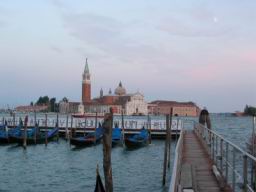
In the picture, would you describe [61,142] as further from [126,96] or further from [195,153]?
[126,96]

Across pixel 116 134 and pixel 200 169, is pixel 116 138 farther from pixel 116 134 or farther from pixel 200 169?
pixel 200 169

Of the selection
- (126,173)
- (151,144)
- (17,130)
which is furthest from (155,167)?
(17,130)

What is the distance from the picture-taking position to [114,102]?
182375 mm

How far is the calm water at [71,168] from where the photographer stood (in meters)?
20.8

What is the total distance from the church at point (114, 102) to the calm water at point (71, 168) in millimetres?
122147

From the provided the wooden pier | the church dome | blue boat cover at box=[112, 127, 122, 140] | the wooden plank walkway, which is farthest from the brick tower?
the wooden pier

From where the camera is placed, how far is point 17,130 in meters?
44.1

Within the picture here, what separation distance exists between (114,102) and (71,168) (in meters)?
155

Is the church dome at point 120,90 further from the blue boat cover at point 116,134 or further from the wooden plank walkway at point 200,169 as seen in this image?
the wooden plank walkway at point 200,169

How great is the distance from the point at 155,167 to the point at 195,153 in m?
11.3

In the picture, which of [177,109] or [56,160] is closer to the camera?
[56,160]

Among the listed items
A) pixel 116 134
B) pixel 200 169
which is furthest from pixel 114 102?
pixel 200 169

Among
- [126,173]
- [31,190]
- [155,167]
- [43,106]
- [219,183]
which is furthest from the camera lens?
[43,106]

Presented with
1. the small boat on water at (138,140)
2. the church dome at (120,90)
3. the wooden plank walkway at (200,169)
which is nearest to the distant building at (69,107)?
the church dome at (120,90)
